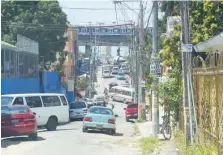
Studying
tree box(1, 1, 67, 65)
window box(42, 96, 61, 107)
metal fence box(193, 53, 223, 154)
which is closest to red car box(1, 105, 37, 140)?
window box(42, 96, 61, 107)

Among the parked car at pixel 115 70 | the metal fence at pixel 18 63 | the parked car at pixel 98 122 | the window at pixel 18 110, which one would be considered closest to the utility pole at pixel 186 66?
the window at pixel 18 110

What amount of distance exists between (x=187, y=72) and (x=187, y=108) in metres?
1.03

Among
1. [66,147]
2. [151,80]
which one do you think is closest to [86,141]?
[66,147]

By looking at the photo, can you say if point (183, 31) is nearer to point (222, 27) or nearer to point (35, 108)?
point (222, 27)

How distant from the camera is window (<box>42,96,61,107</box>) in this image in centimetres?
2741

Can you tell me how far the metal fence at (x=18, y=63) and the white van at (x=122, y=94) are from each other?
30514 millimetres

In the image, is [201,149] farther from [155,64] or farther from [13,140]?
[155,64]

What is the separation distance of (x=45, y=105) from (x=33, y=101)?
82 cm

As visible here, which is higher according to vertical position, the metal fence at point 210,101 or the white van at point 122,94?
the metal fence at point 210,101

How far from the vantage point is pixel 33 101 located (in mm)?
26719

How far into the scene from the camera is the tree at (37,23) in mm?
53812

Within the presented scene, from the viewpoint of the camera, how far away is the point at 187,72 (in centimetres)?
1516

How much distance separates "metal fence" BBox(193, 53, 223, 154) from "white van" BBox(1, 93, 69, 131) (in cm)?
1164

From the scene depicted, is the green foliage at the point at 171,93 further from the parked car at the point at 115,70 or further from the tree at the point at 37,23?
the parked car at the point at 115,70
